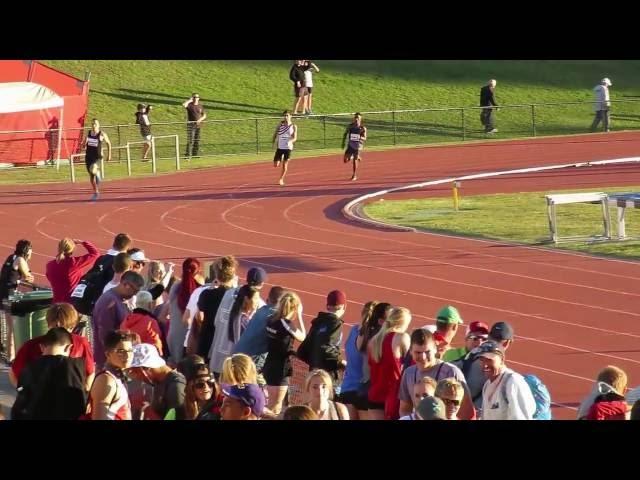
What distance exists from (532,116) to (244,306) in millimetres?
34855

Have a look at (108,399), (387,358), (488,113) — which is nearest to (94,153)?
(488,113)

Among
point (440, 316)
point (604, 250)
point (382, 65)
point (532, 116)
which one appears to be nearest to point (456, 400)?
point (440, 316)

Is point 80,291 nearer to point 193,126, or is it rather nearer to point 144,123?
point 144,123

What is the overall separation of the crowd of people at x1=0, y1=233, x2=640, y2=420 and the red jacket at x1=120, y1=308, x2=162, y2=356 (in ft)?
0.04

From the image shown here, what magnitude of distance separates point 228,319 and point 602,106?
1380 inches

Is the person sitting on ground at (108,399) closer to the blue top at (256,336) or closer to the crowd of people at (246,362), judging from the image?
the crowd of people at (246,362)

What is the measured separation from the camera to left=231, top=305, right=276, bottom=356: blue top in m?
11.6

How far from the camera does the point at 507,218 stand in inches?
1072

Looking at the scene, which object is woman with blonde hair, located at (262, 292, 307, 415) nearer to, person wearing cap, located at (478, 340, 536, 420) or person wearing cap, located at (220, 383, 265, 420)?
person wearing cap, located at (478, 340, 536, 420)

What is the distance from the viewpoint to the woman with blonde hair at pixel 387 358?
34.4 ft

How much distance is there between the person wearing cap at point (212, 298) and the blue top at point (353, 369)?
173 cm


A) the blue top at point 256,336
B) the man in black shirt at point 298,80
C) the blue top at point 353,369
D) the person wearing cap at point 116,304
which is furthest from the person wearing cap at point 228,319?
the man in black shirt at point 298,80
